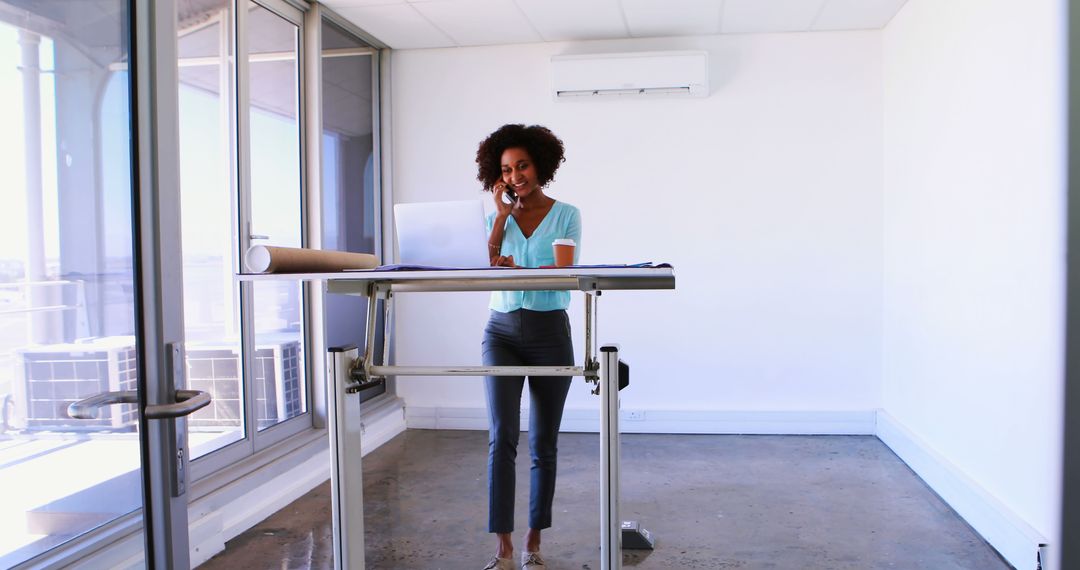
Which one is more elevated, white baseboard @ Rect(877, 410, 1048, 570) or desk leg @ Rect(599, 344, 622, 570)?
desk leg @ Rect(599, 344, 622, 570)

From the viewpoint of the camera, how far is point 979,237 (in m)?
2.90

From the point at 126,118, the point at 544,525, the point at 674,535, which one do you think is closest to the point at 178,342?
the point at 126,118

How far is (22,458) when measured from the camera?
1410mm

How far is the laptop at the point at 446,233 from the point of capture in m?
1.68

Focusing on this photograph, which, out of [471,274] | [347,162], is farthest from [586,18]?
[471,274]

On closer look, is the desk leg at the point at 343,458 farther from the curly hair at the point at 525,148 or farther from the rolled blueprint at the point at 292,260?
the curly hair at the point at 525,148

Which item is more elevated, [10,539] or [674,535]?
[10,539]

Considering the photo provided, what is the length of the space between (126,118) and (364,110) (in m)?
3.49

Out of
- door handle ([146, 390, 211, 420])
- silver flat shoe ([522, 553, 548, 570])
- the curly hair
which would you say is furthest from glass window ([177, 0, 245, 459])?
door handle ([146, 390, 211, 420])

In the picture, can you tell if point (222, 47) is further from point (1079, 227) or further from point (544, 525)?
point (1079, 227)

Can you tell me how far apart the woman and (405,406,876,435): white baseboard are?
6.67 feet

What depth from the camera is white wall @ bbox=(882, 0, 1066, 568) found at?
7.91 ft

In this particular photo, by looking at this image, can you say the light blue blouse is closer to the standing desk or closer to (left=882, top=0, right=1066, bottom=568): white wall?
the standing desk

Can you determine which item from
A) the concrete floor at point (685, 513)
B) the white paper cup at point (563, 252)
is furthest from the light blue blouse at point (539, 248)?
the concrete floor at point (685, 513)
